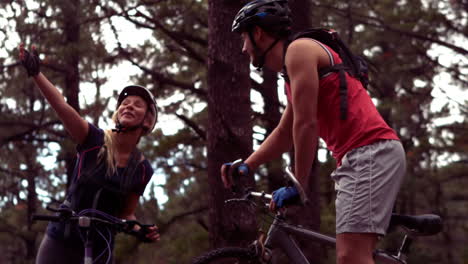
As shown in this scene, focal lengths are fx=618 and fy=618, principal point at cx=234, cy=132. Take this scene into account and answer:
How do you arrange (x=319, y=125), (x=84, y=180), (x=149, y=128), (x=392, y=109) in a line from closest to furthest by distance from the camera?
1. (x=319, y=125)
2. (x=84, y=180)
3. (x=149, y=128)
4. (x=392, y=109)

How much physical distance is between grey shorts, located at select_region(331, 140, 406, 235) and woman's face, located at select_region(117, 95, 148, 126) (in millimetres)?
1473

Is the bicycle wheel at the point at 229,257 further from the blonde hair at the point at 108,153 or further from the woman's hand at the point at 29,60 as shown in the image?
the woman's hand at the point at 29,60

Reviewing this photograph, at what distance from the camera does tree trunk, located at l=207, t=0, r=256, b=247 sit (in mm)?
5391

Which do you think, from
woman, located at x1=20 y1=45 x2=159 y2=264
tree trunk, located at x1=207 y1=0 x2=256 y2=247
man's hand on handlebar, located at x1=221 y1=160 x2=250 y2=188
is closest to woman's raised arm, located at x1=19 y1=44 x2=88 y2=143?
woman, located at x1=20 y1=45 x2=159 y2=264

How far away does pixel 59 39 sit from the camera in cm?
1249

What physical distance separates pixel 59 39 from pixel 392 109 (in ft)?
22.0

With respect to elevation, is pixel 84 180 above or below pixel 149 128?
below

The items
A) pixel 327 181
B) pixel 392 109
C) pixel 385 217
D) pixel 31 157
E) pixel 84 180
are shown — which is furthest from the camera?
pixel 31 157

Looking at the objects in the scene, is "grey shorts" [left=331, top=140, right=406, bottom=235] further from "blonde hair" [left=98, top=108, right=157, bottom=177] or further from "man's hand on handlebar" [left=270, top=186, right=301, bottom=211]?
"blonde hair" [left=98, top=108, right=157, bottom=177]

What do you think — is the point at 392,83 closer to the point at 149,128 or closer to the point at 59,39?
the point at 59,39

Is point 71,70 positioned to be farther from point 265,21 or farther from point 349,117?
point 349,117

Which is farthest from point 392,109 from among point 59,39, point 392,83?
point 59,39

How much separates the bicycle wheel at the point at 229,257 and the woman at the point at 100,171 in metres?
0.31

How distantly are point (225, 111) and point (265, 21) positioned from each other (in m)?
2.20
